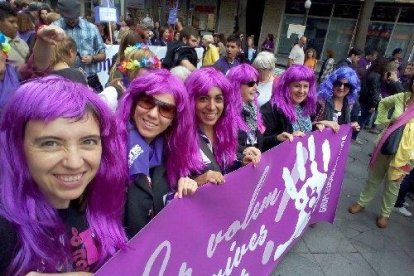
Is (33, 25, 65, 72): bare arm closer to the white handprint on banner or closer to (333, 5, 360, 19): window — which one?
the white handprint on banner

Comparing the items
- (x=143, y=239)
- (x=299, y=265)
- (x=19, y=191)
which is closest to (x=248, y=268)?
(x=299, y=265)

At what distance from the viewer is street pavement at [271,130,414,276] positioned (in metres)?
2.85

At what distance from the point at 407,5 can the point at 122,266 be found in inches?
→ 583

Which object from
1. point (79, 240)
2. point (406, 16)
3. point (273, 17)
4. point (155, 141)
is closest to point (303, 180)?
point (155, 141)

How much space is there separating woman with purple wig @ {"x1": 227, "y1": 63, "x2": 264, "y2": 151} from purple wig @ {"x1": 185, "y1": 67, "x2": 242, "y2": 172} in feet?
1.39

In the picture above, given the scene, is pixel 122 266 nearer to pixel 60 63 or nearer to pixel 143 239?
pixel 143 239

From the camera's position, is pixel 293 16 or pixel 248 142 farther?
pixel 293 16

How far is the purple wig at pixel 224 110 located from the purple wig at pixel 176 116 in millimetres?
328

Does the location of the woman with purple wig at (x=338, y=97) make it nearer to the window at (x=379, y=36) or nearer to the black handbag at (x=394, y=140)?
the black handbag at (x=394, y=140)

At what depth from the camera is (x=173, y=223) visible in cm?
137

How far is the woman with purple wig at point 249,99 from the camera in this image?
2656 millimetres

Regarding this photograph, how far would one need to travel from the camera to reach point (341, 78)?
3.19m

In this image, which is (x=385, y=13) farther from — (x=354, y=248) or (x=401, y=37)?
(x=354, y=248)

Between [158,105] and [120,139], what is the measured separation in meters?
0.31
